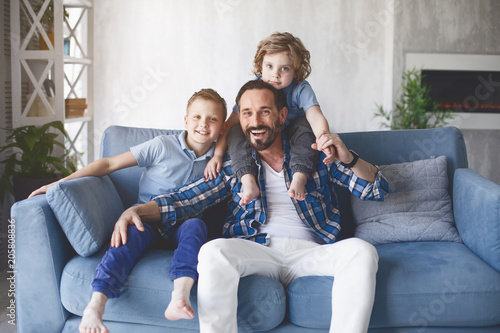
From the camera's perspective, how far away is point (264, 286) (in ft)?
5.53

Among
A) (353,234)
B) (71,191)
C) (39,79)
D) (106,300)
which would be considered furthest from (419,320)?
(39,79)

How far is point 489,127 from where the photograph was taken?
15.6ft

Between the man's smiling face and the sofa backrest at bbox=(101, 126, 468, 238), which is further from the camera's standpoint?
the sofa backrest at bbox=(101, 126, 468, 238)

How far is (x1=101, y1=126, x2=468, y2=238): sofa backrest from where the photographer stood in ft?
7.60

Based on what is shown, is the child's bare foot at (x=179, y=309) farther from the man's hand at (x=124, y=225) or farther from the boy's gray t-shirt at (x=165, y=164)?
the boy's gray t-shirt at (x=165, y=164)

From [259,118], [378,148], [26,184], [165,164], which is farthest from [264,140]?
[26,184]

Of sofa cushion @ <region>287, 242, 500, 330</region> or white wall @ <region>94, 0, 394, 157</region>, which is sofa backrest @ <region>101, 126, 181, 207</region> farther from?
white wall @ <region>94, 0, 394, 157</region>

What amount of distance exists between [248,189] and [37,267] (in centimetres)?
81

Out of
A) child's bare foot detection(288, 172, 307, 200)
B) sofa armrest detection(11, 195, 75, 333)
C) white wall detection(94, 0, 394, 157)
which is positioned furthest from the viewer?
white wall detection(94, 0, 394, 157)

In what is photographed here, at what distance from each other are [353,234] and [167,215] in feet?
2.80

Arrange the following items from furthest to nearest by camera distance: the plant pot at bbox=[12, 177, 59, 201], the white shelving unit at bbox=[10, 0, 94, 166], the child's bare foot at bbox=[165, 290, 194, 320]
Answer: the white shelving unit at bbox=[10, 0, 94, 166] < the plant pot at bbox=[12, 177, 59, 201] < the child's bare foot at bbox=[165, 290, 194, 320]

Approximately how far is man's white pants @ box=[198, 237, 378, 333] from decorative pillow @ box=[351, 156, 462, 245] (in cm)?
40

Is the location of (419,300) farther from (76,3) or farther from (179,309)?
(76,3)

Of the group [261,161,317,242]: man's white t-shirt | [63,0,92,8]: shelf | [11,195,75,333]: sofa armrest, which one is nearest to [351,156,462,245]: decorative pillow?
[261,161,317,242]: man's white t-shirt
